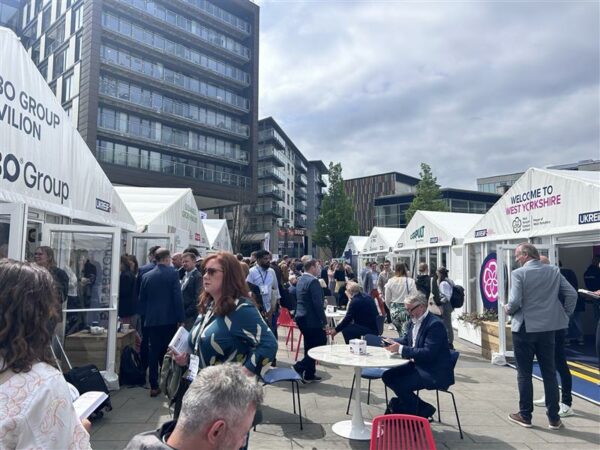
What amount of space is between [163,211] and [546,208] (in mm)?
8349

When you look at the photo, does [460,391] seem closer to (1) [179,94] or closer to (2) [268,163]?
(1) [179,94]

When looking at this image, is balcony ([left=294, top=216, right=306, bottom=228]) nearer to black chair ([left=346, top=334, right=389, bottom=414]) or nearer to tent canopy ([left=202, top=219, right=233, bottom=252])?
tent canopy ([left=202, top=219, right=233, bottom=252])

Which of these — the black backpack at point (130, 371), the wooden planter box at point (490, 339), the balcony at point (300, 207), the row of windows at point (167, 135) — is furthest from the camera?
the balcony at point (300, 207)

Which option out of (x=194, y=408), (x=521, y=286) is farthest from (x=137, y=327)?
(x=194, y=408)

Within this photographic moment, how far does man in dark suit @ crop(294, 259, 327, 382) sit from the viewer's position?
6.14m

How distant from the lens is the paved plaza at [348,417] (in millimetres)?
4156

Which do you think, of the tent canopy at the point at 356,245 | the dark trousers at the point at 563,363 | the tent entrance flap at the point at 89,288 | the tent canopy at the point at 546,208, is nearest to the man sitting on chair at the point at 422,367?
the dark trousers at the point at 563,363

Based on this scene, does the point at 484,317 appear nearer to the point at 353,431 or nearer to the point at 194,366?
the point at 353,431

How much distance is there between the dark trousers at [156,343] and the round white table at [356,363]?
1.98 m

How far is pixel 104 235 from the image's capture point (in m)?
6.20

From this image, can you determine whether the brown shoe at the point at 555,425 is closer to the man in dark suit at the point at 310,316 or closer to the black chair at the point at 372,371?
the black chair at the point at 372,371

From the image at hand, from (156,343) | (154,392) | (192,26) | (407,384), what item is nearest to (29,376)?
(407,384)

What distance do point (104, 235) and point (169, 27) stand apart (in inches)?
1251

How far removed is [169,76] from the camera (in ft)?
109
